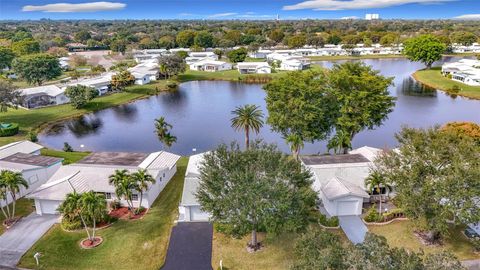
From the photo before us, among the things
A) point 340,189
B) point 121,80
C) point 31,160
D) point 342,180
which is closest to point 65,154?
point 31,160

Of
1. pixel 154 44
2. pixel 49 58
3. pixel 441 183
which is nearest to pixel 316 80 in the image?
pixel 441 183

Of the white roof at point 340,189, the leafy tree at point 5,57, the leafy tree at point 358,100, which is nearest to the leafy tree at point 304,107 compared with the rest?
the leafy tree at point 358,100

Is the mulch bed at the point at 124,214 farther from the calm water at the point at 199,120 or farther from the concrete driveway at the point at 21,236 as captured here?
the calm water at the point at 199,120

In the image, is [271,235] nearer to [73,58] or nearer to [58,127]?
[58,127]

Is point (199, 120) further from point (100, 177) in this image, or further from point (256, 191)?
point (256, 191)

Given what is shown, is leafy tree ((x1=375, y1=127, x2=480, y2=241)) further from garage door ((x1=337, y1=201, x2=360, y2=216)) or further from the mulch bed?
the mulch bed

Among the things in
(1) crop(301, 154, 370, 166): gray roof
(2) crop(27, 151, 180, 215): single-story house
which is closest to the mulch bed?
(2) crop(27, 151, 180, 215): single-story house
